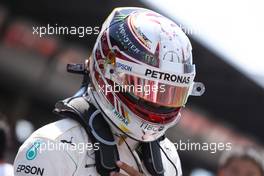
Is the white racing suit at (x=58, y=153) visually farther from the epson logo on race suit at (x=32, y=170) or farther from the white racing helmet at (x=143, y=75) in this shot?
the white racing helmet at (x=143, y=75)

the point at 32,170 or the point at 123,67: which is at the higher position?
the point at 123,67

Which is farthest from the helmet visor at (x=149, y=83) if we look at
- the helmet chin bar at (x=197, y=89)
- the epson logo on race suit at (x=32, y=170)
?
the epson logo on race suit at (x=32, y=170)

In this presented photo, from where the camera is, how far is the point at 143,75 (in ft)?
8.95

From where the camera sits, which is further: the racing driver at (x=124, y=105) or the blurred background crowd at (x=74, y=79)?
the blurred background crowd at (x=74, y=79)

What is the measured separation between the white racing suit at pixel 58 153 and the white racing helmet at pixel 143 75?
160mm

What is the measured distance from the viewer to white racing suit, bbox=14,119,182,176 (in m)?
2.57

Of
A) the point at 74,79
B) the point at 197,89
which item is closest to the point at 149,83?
the point at 197,89

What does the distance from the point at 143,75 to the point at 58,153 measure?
403 millimetres

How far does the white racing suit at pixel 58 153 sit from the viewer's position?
8.43ft

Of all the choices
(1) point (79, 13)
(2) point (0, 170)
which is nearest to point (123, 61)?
(2) point (0, 170)

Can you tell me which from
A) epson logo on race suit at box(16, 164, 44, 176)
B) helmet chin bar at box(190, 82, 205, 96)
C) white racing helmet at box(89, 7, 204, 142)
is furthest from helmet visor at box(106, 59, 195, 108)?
epson logo on race suit at box(16, 164, 44, 176)

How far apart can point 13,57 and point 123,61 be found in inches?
341

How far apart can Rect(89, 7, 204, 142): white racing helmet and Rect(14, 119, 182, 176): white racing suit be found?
0.16 m

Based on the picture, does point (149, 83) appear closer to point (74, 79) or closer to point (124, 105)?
point (124, 105)
